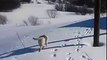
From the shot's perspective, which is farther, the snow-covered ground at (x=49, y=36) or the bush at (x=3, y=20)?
the bush at (x=3, y=20)

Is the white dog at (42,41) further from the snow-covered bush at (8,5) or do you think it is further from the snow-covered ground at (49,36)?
the snow-covered bush at (8,5)

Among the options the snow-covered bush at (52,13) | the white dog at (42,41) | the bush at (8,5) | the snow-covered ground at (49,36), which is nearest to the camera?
the snow-covered ground at (49,36)

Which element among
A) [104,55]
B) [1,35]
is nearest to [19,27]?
[1,35]

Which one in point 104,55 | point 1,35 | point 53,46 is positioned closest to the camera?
point 104,55

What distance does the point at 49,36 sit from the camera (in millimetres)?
5039

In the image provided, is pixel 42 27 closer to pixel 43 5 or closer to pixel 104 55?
pixel 43 5

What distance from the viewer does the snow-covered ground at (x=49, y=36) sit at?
475 cm

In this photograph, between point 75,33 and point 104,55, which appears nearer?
point 104,55

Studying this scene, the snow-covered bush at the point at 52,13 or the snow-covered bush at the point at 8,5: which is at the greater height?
the snow-covered bush at the point at 8,5

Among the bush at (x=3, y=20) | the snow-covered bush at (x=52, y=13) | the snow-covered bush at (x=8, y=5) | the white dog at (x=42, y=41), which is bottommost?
the white dog at (x=42, y=41)

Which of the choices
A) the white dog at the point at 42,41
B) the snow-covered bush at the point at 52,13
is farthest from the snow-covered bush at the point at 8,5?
the white dog at the point at 42,41

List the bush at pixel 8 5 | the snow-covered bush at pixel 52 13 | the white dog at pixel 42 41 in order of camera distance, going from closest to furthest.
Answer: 1. the white dog at pixel 42 41
2. the snow-covered bush at pixel 52 13
3. the bush at pixel 8 5

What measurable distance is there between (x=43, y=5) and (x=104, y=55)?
120 cm

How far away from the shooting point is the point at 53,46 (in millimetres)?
4945
